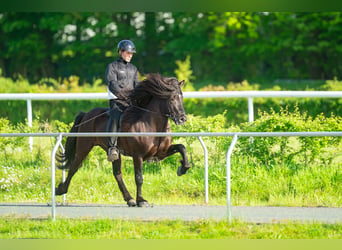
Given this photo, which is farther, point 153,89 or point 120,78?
point 120,78

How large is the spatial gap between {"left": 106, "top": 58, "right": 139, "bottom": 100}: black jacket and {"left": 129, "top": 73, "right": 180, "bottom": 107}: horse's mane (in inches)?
3.5

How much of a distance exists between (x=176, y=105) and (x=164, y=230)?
168 centimetres

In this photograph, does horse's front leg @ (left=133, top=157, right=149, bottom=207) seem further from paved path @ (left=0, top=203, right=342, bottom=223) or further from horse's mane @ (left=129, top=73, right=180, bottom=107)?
horse's mane @ (left=129, top=73, right=180, bottom=107)

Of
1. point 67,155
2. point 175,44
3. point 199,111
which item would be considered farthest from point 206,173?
point 175,44

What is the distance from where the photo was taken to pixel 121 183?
760 cm

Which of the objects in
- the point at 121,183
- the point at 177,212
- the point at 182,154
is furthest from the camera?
the point at 182,154

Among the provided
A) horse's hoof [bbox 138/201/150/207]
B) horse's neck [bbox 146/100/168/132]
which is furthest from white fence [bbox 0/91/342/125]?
horse's hoof [bbox 138/201/150/207]

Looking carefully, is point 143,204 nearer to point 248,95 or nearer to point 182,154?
point 182,154

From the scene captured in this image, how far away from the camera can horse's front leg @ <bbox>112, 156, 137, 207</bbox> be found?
7414 millimetres

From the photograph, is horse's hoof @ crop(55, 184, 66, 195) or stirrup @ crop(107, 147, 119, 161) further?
stirrup @ crop(107, 147, 119, 161)

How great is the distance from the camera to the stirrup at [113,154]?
784 cm

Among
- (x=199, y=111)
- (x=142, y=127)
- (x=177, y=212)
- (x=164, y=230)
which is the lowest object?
(x=164, y=230)

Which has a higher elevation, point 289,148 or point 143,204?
point 289,148

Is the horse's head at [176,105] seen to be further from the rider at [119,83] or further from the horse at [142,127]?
the rider at [119,83]
